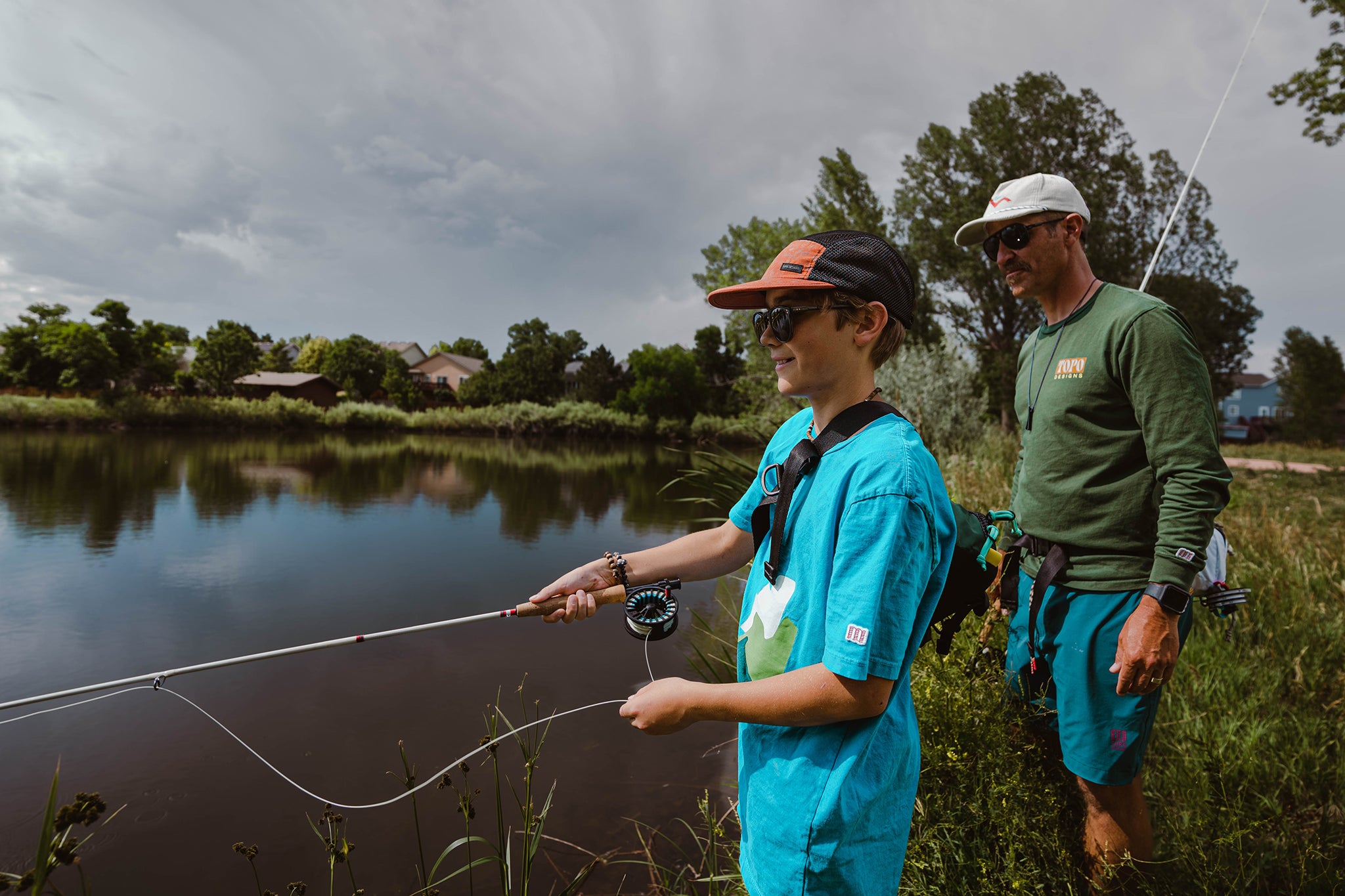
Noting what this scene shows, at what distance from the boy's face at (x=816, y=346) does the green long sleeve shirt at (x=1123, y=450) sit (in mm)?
1052

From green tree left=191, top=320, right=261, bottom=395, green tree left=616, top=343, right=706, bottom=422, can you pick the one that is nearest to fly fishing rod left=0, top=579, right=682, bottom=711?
green tree left=616, top=343, right=706, bottom=422

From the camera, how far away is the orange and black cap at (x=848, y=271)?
122 cm

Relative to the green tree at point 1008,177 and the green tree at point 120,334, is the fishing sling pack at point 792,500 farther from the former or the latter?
the green tree at point 120,334

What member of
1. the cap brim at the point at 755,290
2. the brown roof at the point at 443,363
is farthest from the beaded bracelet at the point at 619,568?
the brown roof at the point at 443,363

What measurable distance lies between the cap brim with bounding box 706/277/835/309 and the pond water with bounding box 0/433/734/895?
2.16 metres

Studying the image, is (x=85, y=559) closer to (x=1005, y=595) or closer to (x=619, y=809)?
(x=619, y=809)

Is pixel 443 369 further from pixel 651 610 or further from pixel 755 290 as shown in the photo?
pixel 755 290

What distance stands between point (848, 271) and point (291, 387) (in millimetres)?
59936

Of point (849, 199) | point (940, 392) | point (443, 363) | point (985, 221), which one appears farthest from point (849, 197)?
point (443, 363)

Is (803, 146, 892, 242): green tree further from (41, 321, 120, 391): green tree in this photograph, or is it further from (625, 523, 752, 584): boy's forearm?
(41, 321, 120, 391): green tree

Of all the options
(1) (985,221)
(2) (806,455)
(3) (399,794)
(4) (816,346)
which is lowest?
(3) (399,794)

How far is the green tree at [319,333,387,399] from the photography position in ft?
196

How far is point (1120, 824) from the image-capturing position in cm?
191

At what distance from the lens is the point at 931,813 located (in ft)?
7.36
